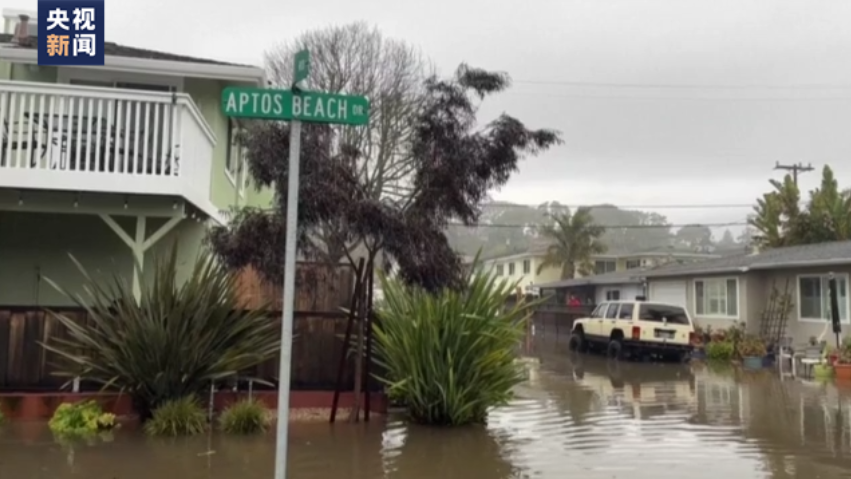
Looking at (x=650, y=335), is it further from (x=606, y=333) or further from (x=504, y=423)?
(x=504, y=423)

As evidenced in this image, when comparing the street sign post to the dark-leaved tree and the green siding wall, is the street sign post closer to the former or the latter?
the dark-leaved tree

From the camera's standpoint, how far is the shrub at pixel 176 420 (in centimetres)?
944

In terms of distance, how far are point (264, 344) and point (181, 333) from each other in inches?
45.6

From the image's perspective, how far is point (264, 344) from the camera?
10500 mm

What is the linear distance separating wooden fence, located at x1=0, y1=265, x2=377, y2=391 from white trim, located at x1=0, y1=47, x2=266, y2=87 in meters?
4.65

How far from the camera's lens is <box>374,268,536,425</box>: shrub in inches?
411

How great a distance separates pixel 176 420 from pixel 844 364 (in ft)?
52.9

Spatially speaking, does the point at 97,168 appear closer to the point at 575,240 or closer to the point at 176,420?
the point at 176,420

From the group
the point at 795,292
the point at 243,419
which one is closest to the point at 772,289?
the point at 795,292

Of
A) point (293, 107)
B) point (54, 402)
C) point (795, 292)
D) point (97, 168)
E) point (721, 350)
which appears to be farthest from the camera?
point (795, 292)

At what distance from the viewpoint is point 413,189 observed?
407 inches

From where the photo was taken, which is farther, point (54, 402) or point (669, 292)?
point (669, 292)

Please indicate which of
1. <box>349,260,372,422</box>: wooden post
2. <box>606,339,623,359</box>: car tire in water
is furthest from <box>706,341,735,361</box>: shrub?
<box>349,260,372,422</box>: wooden post

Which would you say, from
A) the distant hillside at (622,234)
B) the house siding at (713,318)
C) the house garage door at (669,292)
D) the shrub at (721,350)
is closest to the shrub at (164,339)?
the shrub at (721,350)
